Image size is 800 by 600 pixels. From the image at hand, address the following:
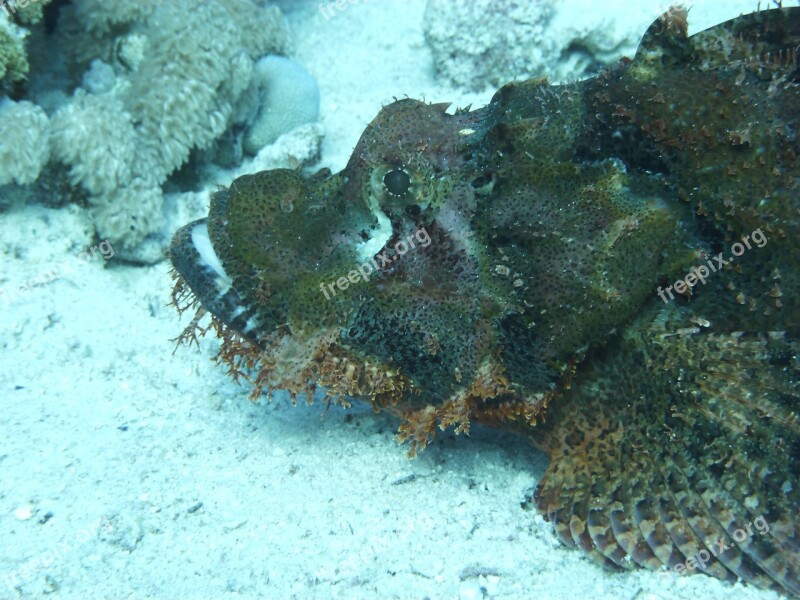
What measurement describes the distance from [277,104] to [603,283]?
4.87 metres

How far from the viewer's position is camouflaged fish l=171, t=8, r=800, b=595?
296 centimetres

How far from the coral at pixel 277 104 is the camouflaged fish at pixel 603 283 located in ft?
12.1

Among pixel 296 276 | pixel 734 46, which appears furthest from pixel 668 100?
pixel 296 276

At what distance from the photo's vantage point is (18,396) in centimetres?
419

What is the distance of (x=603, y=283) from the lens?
297cm

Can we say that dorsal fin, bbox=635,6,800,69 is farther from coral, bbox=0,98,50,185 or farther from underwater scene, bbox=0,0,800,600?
coral, bbox=0,98,50,185

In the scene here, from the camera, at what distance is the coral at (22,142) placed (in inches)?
200

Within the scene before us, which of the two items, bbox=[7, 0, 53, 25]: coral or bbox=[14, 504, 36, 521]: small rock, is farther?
bbox=[7, 0, 53, 25]: coral

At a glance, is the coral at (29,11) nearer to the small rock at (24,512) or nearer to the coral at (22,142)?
the coral at (22,142)

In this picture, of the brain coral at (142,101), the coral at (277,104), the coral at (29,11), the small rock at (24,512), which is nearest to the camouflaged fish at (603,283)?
the small rock at (24,512)

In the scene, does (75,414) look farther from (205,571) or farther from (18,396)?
(205,571)

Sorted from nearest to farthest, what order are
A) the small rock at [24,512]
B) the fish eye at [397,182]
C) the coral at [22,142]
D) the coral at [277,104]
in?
the fish eye at [397,182], the small rock at [24,512], the coral at [22,142], the coral at [277,104]

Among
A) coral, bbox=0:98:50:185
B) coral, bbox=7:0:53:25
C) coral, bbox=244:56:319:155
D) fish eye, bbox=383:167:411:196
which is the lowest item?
coral, bbox=0:98:50:185

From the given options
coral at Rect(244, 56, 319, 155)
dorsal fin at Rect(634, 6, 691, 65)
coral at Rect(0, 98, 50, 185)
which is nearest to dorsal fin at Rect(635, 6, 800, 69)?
dorsal fin at Rect(634, 6, 691, 65)
